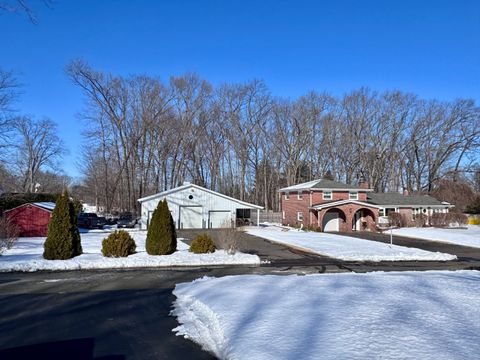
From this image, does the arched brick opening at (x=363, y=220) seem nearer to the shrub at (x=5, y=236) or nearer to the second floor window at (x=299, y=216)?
the second floor window at (x=299, y=216)

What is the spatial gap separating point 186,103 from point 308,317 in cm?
4706

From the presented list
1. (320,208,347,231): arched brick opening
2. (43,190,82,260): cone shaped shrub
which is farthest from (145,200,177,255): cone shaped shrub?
(320,208,347,231): arched brick opening

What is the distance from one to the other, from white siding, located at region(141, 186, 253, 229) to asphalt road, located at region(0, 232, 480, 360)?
802 inches

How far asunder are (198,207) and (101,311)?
89.5 feet

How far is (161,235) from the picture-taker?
56.3 ft

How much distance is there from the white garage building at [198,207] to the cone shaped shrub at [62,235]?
1775 centimetres

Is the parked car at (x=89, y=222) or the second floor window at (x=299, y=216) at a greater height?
the second floor window at (x=299, y=216)

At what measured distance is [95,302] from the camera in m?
8.74

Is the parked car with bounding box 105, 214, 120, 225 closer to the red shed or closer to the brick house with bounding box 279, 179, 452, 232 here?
the red shed

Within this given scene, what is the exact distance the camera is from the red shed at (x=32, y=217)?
2783 cm

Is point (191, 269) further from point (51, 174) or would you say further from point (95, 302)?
point (51, 174)

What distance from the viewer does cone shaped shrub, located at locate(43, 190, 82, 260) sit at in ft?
50.9

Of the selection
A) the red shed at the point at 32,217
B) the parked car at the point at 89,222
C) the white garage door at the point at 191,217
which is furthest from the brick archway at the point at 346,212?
the red shed at the point at 32,217

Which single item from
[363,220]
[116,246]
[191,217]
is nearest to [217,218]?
[191,217]
